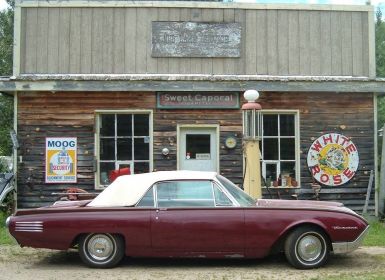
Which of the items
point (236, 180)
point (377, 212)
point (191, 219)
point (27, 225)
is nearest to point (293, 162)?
point (236, 180)

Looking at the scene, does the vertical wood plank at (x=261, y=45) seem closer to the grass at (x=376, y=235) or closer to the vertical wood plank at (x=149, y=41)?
the vertical wood plank at (x=149, y=41)

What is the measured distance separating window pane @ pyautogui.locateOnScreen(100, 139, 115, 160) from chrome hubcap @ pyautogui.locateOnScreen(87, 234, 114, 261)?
477 centimetres

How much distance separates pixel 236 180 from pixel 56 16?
5.22 m

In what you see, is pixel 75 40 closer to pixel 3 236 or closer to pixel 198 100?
pixel 198 100

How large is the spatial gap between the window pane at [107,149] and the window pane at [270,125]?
10.7 ft

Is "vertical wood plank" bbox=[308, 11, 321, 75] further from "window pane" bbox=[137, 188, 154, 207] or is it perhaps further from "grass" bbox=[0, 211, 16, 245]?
"grass" bbox=[0, 211, 16, 245]

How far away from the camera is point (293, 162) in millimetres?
12180

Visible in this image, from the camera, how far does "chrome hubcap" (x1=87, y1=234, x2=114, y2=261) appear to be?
7418mm

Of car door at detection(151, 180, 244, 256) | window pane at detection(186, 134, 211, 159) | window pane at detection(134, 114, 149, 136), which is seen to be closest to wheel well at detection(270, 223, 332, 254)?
car door at detection(151, 180, 244, 256)

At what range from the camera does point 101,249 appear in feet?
24.4

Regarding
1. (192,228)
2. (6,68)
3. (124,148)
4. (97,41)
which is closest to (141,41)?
(97,41)

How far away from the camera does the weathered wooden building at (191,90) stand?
11.9 metres

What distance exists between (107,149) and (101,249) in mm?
4850

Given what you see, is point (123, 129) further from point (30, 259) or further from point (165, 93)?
point (30, 259)
